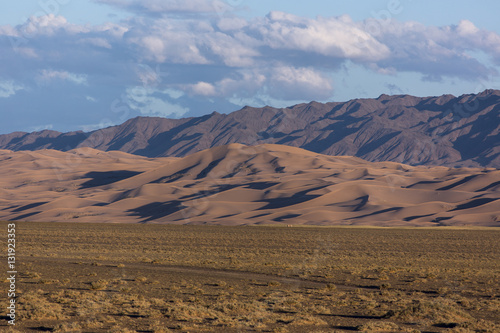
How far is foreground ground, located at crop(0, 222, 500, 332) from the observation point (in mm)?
19078

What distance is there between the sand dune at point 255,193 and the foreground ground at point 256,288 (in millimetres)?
50345

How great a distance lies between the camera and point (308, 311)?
21078 mm

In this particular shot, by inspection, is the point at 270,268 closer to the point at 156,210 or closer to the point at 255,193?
the point at 156,210

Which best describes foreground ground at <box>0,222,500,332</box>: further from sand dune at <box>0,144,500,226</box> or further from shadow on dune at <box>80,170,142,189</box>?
shadow on dune at <box>80,170,142,189</box>

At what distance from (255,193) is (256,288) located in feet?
322

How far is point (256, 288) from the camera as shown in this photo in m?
26.8

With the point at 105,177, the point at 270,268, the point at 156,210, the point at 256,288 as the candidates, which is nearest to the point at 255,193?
the point at 156,210

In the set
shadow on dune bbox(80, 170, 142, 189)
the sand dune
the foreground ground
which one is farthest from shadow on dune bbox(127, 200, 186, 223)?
the foreground ground

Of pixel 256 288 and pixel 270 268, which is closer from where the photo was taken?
pixel 256 288

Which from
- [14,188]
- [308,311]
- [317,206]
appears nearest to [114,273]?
[308,311]

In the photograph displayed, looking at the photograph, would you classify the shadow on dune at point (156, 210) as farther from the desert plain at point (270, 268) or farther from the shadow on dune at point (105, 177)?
the shadow on dune at point (105, 177)

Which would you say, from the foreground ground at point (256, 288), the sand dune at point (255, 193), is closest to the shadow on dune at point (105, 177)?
the sand dune at point (255, 193)

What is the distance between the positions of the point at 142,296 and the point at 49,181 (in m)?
151

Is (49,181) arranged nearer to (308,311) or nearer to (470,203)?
(470,203)
